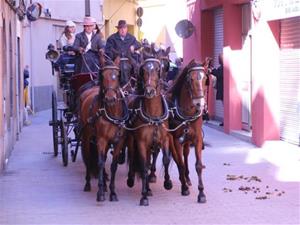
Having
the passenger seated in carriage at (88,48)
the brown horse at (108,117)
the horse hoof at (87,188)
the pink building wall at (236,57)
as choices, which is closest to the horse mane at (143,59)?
the brown horse at (108,117)

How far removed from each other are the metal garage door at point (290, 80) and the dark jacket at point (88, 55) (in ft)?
14.2

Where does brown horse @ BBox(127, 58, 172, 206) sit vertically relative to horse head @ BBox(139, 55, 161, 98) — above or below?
below

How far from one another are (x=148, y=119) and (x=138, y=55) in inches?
78.1

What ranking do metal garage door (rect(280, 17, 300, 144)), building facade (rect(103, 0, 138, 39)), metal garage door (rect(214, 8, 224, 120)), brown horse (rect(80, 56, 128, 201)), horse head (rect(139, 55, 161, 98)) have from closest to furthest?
horse head (rect(139, 55, 161, 98)), brown horse (rect(80, 56, 128, 201)), metal garage door (rect(280, 17, 300, 144)), metal garage door (rect(214, 8, 224, 120)), building facade (rect(103, 0, 138, 39))

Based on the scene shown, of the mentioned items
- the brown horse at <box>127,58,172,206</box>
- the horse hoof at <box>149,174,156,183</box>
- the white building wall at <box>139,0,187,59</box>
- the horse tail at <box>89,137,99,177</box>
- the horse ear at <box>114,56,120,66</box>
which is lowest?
the horse hoof at <box>149,174,156,183</box>

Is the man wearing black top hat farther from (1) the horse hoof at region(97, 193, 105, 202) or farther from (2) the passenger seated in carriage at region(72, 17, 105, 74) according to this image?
(1) the horse hoof at region(97, 193, 105, 202)

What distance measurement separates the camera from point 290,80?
→ 49.9 ft

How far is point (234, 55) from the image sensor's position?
18547 millimetres

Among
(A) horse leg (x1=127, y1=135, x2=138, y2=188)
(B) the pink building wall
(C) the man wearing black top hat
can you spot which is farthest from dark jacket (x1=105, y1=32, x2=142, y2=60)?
(B) the pink building wall

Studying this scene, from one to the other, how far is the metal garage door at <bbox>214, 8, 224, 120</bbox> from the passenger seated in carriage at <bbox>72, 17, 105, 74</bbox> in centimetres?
793

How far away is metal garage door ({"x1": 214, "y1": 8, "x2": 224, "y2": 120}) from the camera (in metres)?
20.7

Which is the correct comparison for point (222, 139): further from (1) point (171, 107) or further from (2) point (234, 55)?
(1) point (171, 107)

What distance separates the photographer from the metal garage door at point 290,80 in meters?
14.8

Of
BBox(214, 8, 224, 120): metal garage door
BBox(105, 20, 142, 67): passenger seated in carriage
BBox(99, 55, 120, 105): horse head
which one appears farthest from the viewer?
BBox(214, 8, 224, 120): metal garage door
